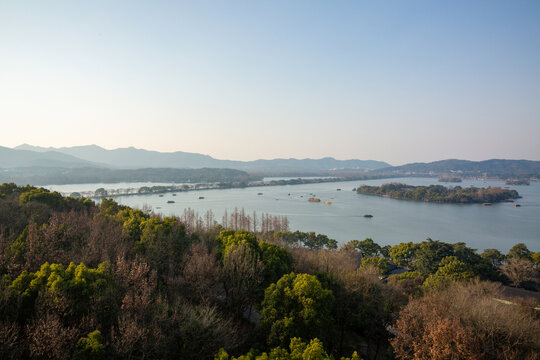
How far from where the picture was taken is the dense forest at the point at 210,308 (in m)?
4.28

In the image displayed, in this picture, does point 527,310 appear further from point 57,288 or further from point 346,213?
point 346,213

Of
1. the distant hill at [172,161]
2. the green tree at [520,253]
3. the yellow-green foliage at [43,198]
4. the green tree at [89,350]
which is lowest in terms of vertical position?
the green tree at [520,253]

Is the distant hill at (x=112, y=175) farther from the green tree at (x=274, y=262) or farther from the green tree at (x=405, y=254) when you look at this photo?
the green tree at (x=274, y=262)

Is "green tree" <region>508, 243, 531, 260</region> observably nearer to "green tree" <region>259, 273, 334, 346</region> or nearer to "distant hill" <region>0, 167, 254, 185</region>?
"green tree" <region>259, 273, 334, 346</region>

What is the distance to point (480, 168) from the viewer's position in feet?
379

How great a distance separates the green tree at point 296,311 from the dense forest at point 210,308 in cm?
2

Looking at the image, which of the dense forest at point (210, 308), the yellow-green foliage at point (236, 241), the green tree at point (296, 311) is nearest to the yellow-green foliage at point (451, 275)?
the dense forest at point (210, 308)

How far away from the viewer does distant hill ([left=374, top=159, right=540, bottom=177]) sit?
344 feet

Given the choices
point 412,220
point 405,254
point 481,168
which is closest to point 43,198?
point 405,254

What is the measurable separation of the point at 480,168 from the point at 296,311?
453 feet

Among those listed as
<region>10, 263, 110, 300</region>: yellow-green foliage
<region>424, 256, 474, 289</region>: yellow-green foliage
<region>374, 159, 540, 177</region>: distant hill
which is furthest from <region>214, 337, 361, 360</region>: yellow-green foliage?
<region>374, 159, 540, 177</region>: distant hill

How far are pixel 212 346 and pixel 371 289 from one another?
4924 mm

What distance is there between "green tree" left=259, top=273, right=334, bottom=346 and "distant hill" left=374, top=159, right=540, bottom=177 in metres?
120

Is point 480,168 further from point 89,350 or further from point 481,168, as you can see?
point 89,350
